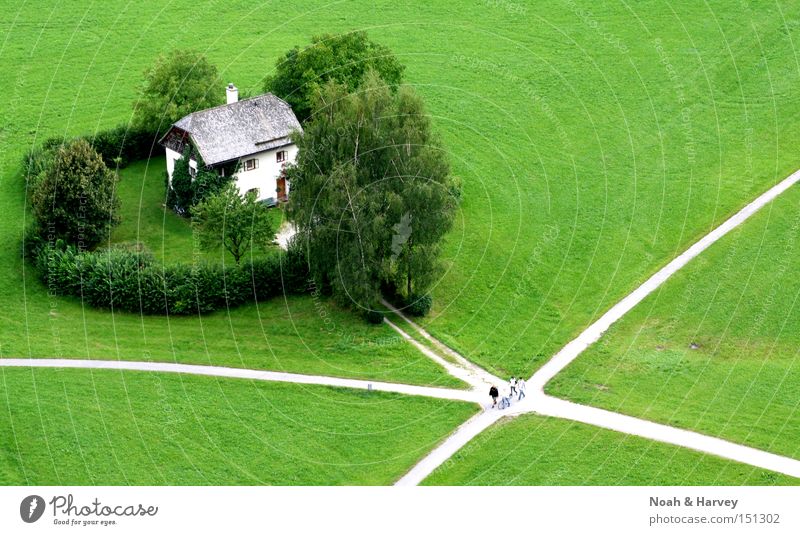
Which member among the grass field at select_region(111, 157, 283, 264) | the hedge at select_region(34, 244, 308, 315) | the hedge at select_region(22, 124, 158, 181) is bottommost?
the hedge at select_region(34, 244, 308, 315)

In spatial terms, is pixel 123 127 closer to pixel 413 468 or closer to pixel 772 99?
pixel 413 468

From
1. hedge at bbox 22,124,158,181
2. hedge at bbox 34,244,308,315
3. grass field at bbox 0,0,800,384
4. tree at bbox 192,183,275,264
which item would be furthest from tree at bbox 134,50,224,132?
hedge at bbox 34,244,308,315

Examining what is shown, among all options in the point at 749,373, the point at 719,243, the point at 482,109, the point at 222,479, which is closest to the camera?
the point at 222,479

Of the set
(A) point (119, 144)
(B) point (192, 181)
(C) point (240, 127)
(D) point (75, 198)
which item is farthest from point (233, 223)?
(A) point (119, 144)

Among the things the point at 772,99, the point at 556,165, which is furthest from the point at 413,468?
the point at 772,99

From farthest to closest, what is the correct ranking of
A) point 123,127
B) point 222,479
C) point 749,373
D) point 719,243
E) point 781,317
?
point 123,127
point 719,243
point 781,317
point 749,373
point 222,479

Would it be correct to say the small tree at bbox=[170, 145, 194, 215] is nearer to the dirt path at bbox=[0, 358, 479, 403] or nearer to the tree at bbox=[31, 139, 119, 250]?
the tree at bbox=[31, 139, 119, 250]

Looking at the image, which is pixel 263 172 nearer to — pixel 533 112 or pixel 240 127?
pixel 240 127
